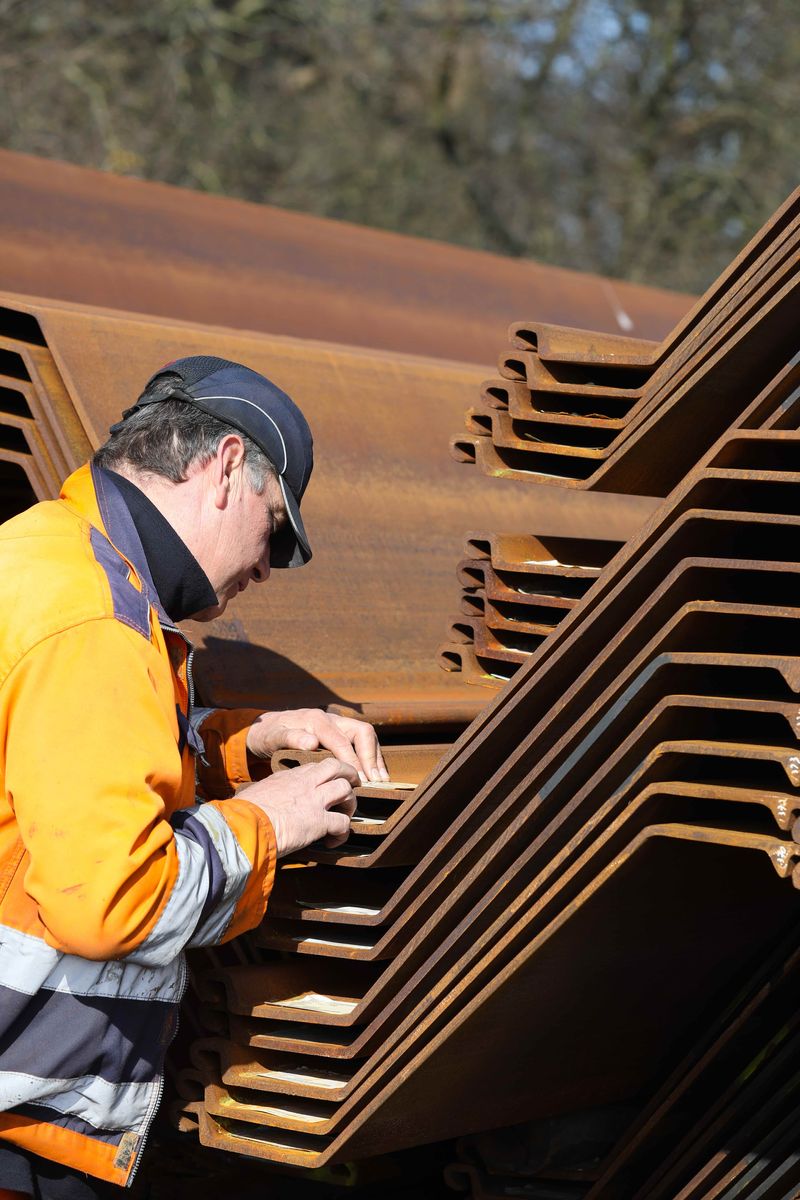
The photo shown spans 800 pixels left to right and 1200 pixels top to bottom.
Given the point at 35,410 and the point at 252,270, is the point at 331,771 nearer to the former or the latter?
the point at 35,410

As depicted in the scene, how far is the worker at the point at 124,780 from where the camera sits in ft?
6.14

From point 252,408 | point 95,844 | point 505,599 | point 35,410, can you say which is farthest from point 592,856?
point 35,410

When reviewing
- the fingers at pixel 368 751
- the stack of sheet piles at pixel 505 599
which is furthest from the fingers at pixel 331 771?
the stack of sheet piles at pixel 505 599

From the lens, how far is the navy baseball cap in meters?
2.34

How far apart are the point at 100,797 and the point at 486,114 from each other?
44.7 feet

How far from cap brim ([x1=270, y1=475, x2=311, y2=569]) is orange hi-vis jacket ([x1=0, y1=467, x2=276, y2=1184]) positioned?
318 millimetres

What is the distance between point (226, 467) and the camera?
2.32m

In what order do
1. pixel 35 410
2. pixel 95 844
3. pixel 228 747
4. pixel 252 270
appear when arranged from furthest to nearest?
1. pixel 252 270
2. pixel 35 410
3. pixel 228 747
4. pixel 95 844

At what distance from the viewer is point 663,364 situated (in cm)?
227

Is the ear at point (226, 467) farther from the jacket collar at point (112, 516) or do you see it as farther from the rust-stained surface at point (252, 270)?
the rust-stained surface at point (252, 270)

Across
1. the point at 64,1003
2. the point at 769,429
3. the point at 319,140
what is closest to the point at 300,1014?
the point at 64,1003

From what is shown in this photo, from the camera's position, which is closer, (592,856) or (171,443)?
(592,856)

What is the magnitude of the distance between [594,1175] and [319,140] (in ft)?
39.3

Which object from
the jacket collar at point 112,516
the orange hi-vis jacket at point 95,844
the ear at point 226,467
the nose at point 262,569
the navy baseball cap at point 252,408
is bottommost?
the orange hi-vis jacket at point 95,844
